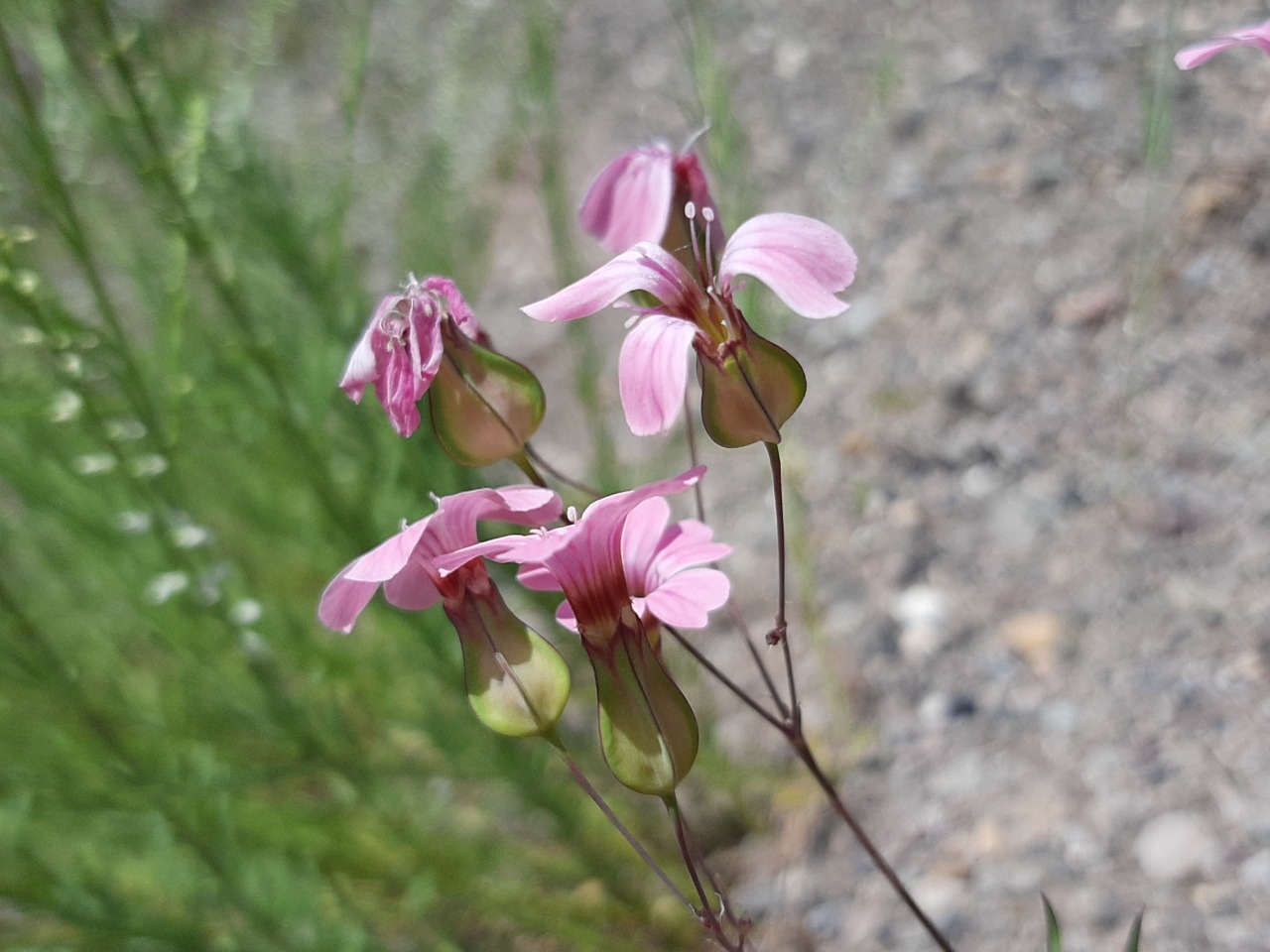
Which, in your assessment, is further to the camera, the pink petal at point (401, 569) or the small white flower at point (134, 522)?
the small white flower at point (134, 522)

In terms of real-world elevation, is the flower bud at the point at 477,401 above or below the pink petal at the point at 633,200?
below

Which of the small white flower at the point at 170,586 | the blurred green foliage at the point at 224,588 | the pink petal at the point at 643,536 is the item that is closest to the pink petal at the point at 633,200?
the pink petal at the point at 643,536

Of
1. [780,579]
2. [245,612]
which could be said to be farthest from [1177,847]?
[245,612]

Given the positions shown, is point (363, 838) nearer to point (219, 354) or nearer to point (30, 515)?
point (219, 354)

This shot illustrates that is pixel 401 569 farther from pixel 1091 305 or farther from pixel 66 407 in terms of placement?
pixel 1091 305

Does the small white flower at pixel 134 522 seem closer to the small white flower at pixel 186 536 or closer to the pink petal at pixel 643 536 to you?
the small white flower at pixel 186 536

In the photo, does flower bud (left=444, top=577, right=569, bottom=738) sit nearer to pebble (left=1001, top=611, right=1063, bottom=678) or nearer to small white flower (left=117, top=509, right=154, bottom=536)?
small white flower (left=117, top=509, right=154, bottom=536)

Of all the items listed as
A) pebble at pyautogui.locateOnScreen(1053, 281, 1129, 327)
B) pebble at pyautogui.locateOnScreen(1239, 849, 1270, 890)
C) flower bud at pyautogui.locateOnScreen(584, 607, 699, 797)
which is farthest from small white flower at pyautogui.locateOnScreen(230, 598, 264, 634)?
pebble at pyautogui.locateOnScreen(1053, 281, 1129, 327)
